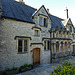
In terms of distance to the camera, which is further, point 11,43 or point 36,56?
point 36,56

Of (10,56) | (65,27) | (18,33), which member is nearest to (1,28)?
(18,33)

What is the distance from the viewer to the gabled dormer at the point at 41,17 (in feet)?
38.4

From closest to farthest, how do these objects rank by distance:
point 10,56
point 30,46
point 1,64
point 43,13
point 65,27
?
point 1,64 < point 10,56 < point 30,46 < point 43,13 < point 65,27

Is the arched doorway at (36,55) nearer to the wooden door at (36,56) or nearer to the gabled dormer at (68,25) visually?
the wooden door at (36,56)

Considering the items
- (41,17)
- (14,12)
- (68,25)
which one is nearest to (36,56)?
(41,17)

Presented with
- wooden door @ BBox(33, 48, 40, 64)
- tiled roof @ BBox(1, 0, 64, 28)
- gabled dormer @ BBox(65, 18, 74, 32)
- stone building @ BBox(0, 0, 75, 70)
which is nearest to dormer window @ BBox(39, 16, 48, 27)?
stone building @ BBox(0, 0, 75, 70)

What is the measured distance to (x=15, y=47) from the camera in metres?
9.23

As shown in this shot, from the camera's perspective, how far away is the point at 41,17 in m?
12.7

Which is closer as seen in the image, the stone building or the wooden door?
the stone building

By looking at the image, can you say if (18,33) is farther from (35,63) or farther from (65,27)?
(65,27)

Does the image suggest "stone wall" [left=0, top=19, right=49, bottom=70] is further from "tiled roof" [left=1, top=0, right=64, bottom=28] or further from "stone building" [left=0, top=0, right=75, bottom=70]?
"tiled roof" [left=1, top=0, right=64, bottom=28]

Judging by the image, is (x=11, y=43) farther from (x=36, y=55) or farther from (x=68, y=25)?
(x=68, y=25)

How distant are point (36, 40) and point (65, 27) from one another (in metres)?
10.3

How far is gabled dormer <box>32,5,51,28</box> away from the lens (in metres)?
11.7
